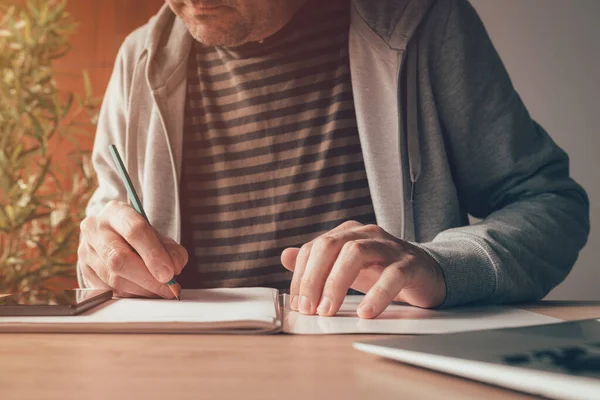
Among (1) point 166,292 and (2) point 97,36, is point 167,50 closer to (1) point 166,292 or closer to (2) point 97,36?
(1) point 166,292

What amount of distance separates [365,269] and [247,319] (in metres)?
0.22

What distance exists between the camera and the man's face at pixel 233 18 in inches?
51.6

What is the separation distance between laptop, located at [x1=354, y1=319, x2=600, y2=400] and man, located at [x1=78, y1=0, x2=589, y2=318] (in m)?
0.63

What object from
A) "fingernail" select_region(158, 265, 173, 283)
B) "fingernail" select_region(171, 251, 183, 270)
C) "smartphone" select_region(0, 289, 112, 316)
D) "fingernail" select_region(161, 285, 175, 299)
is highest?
"fingernail" select_region(171, 251, 183, 270)

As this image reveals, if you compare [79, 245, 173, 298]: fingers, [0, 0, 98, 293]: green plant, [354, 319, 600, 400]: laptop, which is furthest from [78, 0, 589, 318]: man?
[0, 0, 98, 293]: green plant

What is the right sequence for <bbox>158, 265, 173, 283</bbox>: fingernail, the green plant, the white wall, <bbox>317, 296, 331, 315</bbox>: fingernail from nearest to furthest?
1. <bbox>317, 296, 331, 315</bbox>: fingernail
2. <bbox>158, 265, 173, 283</bbox>: fingernail
3. the green plant
4. the white wall

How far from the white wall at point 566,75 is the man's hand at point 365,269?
7.49 ft

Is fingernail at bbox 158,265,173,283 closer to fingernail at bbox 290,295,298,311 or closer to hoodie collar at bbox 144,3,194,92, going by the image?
fingernail at bbox 290,295,298,311

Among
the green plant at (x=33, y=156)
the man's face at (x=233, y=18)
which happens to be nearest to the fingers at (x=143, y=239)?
the man's face at (x=233, y=18)

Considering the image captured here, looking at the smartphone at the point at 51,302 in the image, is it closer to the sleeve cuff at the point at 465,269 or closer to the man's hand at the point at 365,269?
the man's hand at the point at 365,269

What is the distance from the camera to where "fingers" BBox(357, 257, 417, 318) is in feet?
2.35

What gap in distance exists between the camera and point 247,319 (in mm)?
639

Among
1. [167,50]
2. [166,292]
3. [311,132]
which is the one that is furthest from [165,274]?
[167,50]

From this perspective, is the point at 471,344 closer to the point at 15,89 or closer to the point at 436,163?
the point at 436,163
